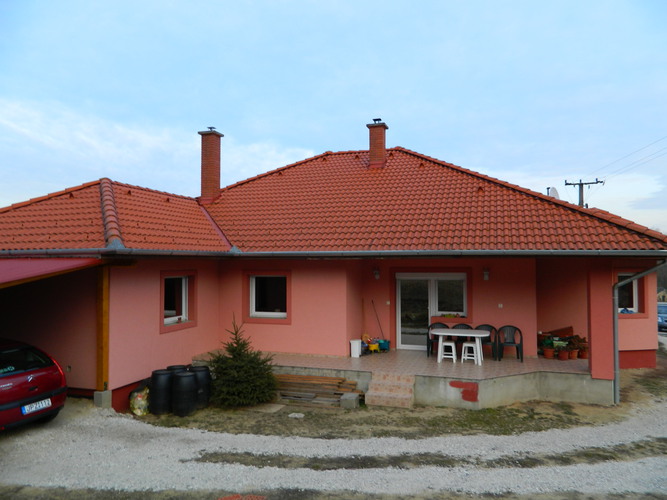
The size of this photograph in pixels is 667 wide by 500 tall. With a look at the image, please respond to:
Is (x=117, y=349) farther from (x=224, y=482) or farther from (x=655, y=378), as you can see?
(x=655, y=378)

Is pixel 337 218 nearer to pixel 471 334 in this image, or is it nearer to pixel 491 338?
pixel 471 334

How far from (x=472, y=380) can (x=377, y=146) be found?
8.12m

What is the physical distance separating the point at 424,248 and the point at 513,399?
3587mm

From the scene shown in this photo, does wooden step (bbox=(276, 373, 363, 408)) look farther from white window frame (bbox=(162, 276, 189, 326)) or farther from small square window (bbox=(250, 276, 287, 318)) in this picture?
white window frame (bbox=(162, 276, 189, 326))

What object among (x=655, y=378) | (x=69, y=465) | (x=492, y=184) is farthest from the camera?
(x=492, y=184)

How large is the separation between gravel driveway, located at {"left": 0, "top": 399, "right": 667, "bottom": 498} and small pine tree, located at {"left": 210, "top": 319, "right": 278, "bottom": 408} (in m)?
1.30

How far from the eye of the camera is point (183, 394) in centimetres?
884

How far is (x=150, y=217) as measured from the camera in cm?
1099

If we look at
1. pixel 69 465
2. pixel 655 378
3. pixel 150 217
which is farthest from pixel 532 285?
pixel 69 465

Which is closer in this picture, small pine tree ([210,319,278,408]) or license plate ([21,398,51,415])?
license plate ([21,398,51,415])

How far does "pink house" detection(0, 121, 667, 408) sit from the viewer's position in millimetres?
8961

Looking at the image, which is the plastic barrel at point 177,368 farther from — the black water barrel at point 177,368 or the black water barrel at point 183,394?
the black water barrel at point 183,394

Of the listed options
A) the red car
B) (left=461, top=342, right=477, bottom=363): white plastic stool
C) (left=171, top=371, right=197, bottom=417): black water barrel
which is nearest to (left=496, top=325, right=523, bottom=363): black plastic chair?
(left=461, top=342, right=477, bottom=363): white plastic stool

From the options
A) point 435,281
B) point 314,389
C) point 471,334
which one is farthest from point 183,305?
point 471,334
